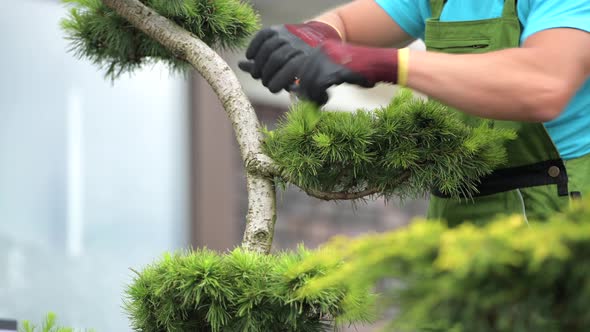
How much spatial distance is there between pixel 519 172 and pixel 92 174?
8.74ft

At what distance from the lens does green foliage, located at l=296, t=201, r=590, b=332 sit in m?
0.72

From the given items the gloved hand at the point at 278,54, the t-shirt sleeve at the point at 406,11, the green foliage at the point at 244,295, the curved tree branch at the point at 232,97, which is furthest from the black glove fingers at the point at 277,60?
the t-shirt sleeve at the point at 406,11

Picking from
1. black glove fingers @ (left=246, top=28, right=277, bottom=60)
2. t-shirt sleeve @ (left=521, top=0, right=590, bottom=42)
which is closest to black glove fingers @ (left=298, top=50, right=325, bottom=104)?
black glove fingers @ (left=246, top=28, right=277, bottom=60)

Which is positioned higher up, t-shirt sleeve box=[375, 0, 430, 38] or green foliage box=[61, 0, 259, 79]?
t-shirt sleeve box=[375, 0, 430, 38]

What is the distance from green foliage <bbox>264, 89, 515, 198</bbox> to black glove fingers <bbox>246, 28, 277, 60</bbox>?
4.2 inches

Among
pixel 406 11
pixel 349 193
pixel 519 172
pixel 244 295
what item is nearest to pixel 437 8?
Result: pixel 406 11

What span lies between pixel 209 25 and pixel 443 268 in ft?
3.47

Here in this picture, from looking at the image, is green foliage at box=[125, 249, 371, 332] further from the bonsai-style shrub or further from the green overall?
the green overall

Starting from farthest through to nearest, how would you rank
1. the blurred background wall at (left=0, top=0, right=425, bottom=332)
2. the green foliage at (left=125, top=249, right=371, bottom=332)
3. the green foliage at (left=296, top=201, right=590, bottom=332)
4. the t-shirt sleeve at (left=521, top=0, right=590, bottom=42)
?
the blurred background wall at (left=0, top=0, right=425, bottom=332), the t-shirt sleeve at (left=521, top=0, right=590, bottom=42), the green foliage at (left=125, top=249, right=371, bottom=332), the green foliage at (left=296, top=201, right=590, bottom=332)

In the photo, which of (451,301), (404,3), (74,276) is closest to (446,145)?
(404,3)

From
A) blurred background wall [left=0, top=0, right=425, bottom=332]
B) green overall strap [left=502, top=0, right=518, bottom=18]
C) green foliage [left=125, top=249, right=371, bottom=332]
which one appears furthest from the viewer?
blurred background wall [left=0, top=0, right=425, bottom=332]

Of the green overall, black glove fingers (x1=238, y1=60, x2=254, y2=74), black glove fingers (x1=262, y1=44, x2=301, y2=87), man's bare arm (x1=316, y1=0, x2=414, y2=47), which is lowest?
the green overall

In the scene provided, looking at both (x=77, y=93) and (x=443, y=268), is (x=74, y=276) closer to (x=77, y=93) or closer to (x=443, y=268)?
(x=77, y=93)

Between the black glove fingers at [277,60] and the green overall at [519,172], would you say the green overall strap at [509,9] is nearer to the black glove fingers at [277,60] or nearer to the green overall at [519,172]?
the green overall at [519,172]
